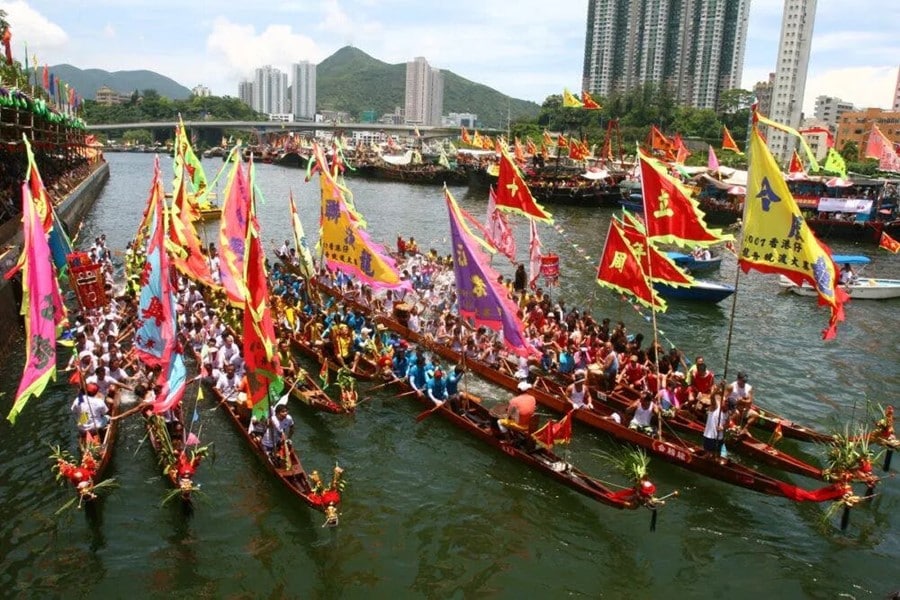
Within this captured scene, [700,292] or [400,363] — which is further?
[700,292]

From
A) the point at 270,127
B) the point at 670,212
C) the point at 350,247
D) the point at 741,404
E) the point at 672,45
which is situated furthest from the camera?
the point at 270,127

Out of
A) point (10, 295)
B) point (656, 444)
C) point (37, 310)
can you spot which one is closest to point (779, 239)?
point (656, 444)

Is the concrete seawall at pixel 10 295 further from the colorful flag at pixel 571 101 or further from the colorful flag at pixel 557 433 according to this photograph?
the colorful flag at pixel 571 101

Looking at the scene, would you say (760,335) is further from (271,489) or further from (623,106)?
(623,106)

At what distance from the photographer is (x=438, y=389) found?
19.3 meters

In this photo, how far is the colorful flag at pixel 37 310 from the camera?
11.9 meters

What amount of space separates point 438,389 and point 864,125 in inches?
4880

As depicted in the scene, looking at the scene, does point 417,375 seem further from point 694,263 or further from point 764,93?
point 764,93

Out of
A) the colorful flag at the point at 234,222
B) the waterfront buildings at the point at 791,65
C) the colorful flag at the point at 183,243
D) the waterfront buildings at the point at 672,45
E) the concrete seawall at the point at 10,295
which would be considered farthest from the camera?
the waterfront buildings at the point at 672,45

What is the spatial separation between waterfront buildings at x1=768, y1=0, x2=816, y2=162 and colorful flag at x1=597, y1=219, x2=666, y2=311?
122753mm

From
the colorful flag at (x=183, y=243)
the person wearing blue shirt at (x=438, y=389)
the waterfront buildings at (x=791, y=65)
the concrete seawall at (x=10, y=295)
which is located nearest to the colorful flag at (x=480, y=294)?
the person wearing blue shirt at (x=438, y=389)

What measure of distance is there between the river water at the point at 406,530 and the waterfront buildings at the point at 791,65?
420ft

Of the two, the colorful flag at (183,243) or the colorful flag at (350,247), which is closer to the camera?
the colorful flag at (350,247)

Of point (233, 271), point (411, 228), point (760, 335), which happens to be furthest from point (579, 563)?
point (411, 228)
